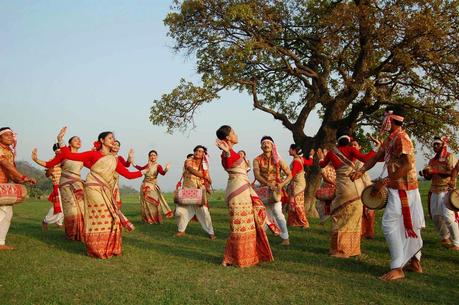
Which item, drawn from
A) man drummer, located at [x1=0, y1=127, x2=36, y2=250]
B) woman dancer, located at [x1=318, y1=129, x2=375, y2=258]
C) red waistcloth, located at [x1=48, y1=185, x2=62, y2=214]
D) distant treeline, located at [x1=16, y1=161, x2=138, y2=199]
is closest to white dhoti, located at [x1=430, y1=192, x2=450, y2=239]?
woman dancer, located at [x1=318, y1=129, x2=375, y2=258]

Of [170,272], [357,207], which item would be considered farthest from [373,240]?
[170,272]

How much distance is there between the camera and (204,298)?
5.14 meters

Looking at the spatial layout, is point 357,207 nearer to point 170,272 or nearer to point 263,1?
point 170,272

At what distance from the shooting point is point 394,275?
5938 millimetres

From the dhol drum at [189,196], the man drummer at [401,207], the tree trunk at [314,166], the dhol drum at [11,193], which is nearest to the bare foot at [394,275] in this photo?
the man drummer at [401,207]

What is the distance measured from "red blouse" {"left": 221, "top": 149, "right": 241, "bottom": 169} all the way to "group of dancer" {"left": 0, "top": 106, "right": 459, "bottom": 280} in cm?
2

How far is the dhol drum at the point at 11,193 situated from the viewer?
25.8 ft

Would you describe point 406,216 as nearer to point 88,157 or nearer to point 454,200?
point 454,200

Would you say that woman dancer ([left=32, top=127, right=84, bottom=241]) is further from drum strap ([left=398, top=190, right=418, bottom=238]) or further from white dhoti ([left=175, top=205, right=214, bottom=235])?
drum strap ([left=398, top=190, right=418, bottom=238])

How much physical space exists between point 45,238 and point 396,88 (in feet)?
38.7

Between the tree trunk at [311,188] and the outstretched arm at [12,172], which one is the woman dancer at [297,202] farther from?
the outstretched arm at [12,172]

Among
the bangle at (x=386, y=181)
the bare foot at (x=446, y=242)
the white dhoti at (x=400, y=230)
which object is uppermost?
the bangle at (x=386, y=181)

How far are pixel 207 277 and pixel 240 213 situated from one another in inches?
44.2

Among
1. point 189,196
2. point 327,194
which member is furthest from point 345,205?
point 189,196
